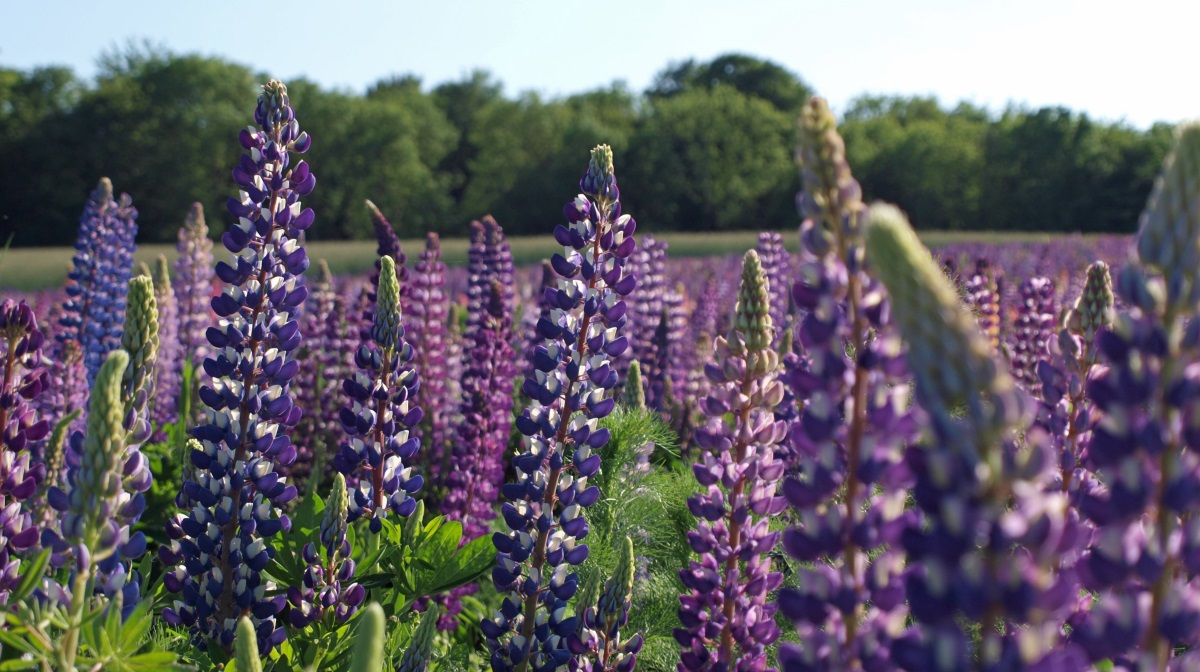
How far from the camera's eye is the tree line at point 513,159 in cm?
5050

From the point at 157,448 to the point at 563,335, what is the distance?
8.61 ft

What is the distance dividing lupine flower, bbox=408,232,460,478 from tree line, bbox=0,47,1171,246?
1934 inches

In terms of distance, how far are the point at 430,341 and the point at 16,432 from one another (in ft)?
11.3

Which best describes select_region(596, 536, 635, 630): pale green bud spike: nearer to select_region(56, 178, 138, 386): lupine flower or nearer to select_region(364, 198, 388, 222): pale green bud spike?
select_region(364, 198, 388, 222): pale green bud spike

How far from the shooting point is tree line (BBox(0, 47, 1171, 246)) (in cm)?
5050

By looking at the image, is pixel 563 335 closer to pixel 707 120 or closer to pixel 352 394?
pixel 352 394

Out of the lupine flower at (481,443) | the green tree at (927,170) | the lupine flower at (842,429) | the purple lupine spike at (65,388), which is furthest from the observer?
the green tree at (927,170)

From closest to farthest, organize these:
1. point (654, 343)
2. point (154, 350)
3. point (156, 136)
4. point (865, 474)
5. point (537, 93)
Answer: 1. point (865, 474)
2. point (154, 350)
3. point (654, 343)
4. point (156, 136)
5. point (537, 93)

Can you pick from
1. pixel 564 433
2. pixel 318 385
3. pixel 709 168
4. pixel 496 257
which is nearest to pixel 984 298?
pixel 496 257

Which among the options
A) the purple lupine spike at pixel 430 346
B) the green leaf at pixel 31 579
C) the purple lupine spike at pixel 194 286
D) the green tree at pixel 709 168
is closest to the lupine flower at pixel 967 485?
the green leaf at pixel 31 579

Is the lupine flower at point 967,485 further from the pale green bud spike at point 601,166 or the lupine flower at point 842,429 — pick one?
the pale green bud spike at point 601,166

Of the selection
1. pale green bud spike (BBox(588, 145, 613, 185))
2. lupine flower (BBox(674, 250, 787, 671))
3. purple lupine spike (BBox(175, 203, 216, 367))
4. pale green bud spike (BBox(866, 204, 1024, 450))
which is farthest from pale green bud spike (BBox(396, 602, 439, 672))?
purple lupine spike (BBox(175, 203, 216, 367))

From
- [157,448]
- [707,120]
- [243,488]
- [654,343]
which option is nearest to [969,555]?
[243,488]

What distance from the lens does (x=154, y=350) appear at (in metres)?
2.04
